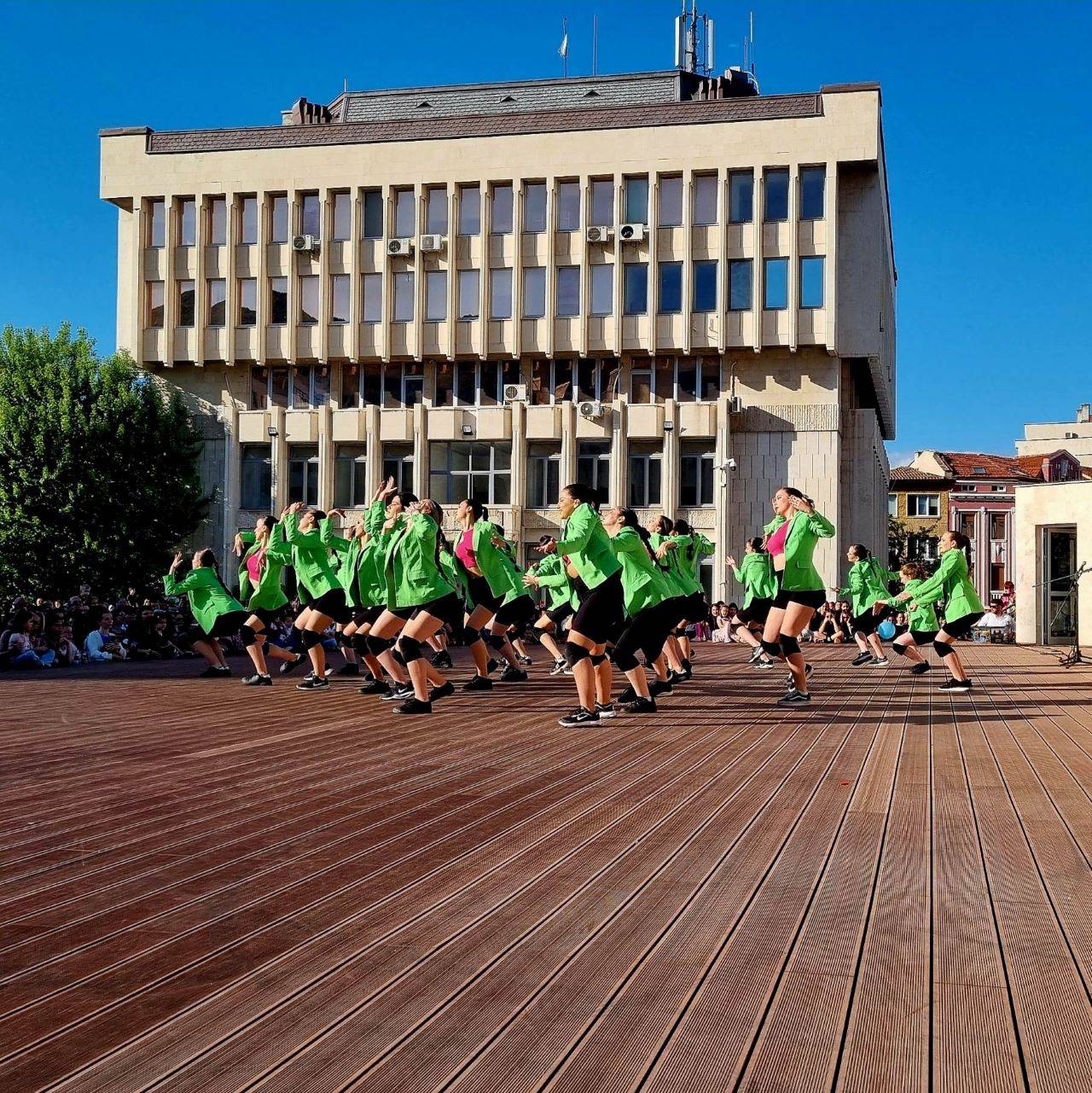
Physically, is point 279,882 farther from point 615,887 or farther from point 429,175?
point 429,175

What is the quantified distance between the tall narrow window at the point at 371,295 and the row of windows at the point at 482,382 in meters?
1.92

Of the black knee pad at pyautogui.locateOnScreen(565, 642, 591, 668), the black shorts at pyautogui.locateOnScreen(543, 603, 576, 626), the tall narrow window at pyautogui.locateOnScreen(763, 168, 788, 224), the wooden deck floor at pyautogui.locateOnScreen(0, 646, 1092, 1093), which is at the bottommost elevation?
the wooden deck floor at pyautogui.locateOnScreen(0, 646, 1092, 1093)

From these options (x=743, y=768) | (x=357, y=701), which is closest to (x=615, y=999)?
(x=743, y=768)

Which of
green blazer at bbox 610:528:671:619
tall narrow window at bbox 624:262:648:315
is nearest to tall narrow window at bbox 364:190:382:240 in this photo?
tall narrow window at bbox 624:262:648:315

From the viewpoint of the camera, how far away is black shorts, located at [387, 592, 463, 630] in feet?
39.6

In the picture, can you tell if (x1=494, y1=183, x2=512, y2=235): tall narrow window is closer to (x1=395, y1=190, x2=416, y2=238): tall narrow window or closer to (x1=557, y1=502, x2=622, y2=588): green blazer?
(x1=395, y1=190, x2=416, y2=238): tall narrow window

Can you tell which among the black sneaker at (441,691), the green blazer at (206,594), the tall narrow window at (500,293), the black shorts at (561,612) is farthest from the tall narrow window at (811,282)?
the black sneaker at (441,691)

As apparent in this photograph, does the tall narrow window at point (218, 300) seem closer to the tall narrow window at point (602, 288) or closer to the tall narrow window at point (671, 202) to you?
the tall narrow window at point (602, 288)

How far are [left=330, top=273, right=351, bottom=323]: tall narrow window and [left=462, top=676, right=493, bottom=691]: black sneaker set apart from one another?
1349 inches

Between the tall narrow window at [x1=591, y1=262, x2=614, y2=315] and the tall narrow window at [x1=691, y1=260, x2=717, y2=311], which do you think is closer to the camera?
the tall narrow window at [x1=691, y1=260, x2=717, y2=311]

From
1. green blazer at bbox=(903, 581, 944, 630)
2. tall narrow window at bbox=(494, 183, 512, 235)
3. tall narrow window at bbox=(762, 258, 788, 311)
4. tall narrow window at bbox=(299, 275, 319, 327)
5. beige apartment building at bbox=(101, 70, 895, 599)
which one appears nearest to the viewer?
green blazer at bbox=(903, 581, 944, 630)

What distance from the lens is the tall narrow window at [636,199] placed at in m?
46.3

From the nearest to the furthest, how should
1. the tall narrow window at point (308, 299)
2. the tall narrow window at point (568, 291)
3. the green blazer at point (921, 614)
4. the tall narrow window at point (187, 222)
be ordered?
1. the green blazer at point (921, 614)
2. the tall narrow window at point (568, 291)
3. the tall narrow window at point (308, 299)
4. the tall narrow window at point (187, 222)

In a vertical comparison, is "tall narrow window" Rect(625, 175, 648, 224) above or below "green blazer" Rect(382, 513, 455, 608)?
above
